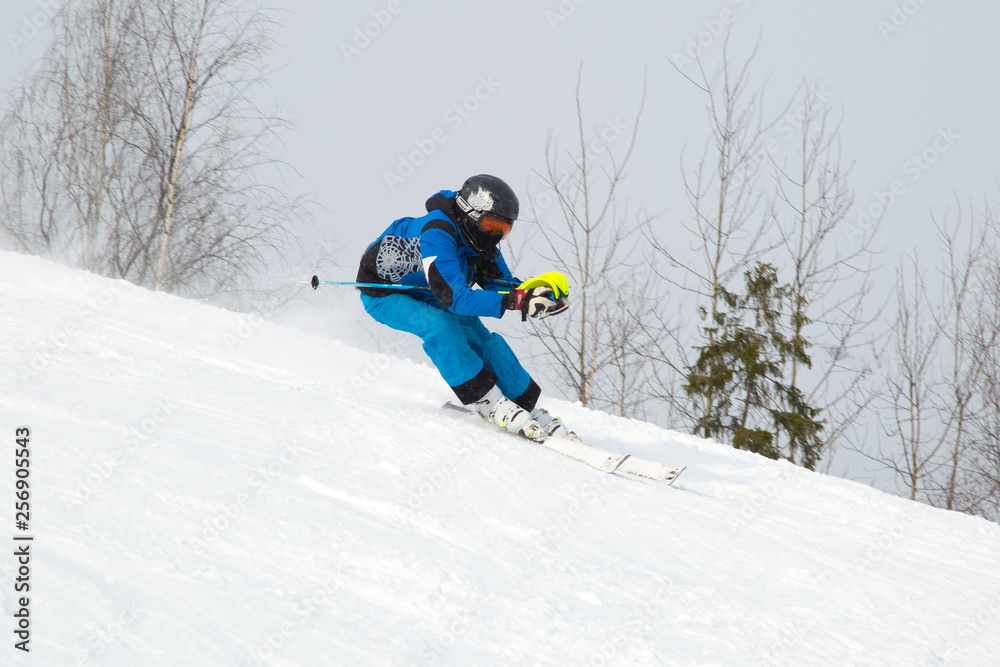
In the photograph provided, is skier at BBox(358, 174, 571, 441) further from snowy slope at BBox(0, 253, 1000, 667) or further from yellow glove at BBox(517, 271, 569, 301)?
snowy slope at BBox(0, 253, 1000, 667)

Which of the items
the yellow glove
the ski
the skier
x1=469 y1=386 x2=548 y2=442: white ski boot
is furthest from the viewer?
x1=469 y1=386 x2=548 y2=442: white ski boot

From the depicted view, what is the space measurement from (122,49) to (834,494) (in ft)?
48.5

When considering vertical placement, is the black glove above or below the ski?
above

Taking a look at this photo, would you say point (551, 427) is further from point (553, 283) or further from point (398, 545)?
point (398, 545)

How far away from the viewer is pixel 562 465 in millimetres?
3266

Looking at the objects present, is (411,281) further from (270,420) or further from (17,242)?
(17,242)

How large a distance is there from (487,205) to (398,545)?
2.25m

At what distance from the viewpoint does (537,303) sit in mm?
3395

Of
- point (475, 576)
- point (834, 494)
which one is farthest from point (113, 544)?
point (834, 494)

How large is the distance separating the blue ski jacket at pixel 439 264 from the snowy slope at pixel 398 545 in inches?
26.0

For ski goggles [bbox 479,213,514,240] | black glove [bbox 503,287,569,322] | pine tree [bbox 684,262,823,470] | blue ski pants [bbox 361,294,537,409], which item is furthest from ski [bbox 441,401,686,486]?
pine tree [bbox 684,262,823,470]

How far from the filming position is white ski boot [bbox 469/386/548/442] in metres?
3.70

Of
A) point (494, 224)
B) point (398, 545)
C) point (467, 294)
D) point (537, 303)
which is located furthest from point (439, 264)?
point (398, 545)

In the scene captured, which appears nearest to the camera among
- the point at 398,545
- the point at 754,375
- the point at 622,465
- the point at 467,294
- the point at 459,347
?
the point at 398,545
